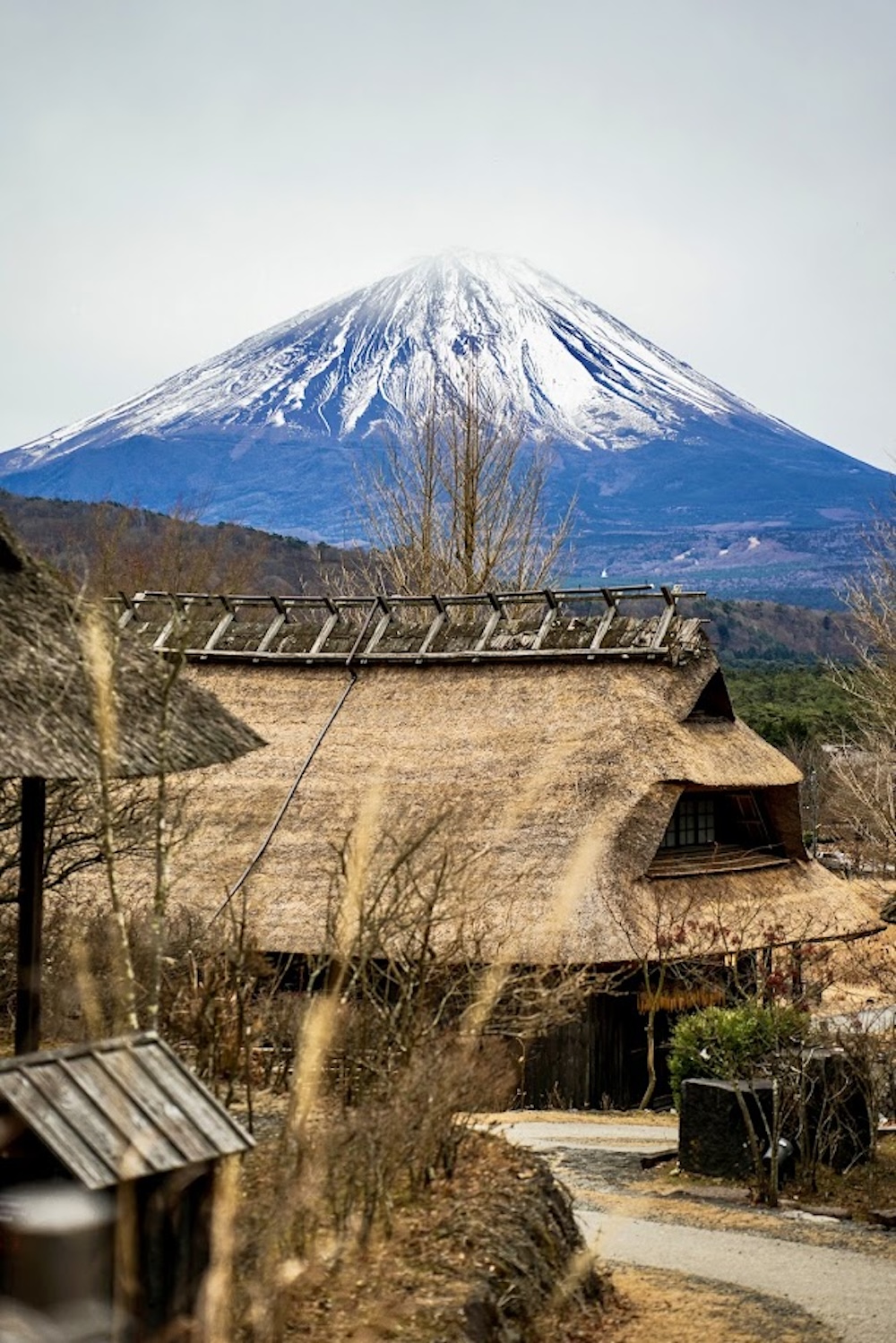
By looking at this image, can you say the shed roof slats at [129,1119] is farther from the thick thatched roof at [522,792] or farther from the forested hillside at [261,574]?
the forested hillside at [261,574]

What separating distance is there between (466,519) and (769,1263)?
1028 inches

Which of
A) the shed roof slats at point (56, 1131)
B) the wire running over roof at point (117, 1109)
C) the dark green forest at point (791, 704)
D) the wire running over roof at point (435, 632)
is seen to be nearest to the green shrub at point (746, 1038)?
the wire running over roof at point (117, 1109)

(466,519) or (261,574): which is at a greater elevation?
(261,574)

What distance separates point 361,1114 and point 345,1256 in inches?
27.3

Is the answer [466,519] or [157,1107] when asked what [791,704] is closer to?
[466,519]

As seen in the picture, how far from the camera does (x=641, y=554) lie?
516 feet

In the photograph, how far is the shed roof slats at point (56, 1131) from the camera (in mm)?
5953

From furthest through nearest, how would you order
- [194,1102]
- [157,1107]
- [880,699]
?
[880,699] < [194,1102] < [157,1107]

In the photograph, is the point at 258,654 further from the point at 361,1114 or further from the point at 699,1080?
the point at 361,1114

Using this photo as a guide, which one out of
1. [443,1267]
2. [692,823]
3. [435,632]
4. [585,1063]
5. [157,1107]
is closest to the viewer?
[157,1107]

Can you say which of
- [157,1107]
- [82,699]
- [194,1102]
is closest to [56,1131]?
[157,1107]

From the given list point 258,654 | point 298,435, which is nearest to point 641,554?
point 298,435

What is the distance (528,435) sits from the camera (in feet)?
408

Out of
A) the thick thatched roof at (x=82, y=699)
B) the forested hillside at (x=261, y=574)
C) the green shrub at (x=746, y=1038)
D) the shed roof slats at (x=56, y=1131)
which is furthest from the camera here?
the forested hillside at (x=261, y=574)
